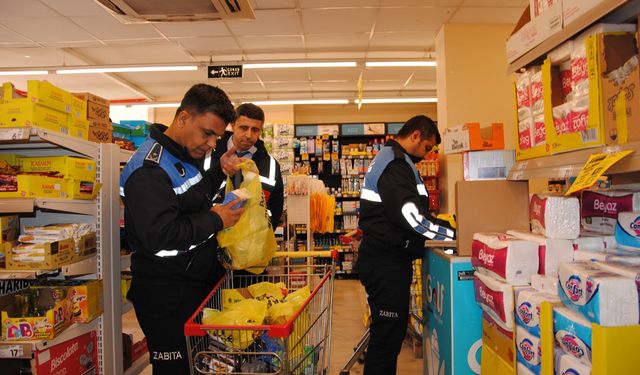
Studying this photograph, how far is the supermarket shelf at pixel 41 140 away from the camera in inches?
85.4

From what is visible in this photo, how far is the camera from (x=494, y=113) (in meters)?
6.44

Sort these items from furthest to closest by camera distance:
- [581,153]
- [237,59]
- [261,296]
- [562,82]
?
[237,59] < [261,296] < [562,82] < [581,153]

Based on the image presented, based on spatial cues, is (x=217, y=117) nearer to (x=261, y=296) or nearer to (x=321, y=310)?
(x=261, y=296)

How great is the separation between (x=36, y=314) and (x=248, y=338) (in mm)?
1477

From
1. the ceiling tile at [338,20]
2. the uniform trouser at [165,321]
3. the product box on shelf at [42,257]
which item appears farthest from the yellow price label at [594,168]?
the ceiling tile at [338,20]

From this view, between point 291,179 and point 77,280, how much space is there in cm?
379

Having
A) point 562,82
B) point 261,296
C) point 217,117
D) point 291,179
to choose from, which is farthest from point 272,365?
point 291,179

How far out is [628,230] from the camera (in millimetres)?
1430

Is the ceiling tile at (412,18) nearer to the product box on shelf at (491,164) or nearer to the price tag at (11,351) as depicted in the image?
the product box on shelf at (491,164)

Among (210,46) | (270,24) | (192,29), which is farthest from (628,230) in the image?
(210,46)

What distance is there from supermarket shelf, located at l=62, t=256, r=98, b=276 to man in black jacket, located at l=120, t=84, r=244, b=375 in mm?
590

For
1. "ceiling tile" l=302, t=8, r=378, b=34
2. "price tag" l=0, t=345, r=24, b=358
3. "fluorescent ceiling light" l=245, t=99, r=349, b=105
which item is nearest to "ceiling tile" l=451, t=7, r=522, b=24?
"ceiling tile" l=302, t=8, r=378, b=34

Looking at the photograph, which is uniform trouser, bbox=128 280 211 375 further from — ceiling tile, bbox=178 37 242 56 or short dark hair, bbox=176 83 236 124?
ceiling tile, bbox=178 37 242 56

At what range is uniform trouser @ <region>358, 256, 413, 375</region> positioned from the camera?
8.98 ft
